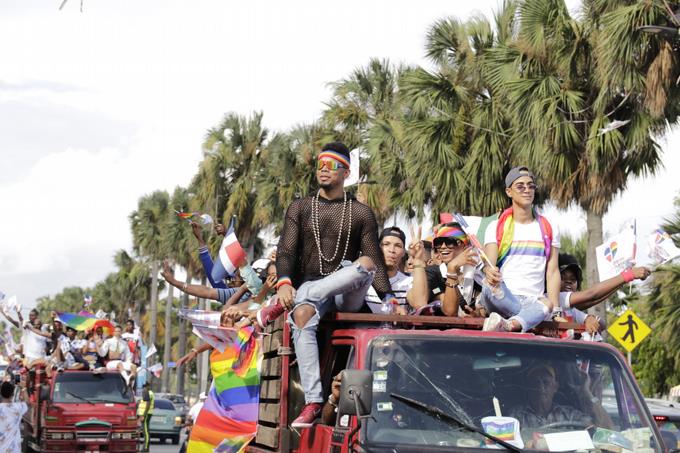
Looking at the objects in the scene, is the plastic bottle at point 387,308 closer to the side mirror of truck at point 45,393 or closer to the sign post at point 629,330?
the sign post at point 629,330

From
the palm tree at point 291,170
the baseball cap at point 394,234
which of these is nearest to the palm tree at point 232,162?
the palm tree at point 291,170

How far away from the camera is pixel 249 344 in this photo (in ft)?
26.8

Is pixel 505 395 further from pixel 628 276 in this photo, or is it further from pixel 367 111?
pixel 367 111

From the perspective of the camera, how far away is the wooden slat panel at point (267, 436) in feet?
21.9

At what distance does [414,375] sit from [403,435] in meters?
0.36

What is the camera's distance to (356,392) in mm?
5285

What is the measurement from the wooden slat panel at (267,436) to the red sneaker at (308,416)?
55 centimetres

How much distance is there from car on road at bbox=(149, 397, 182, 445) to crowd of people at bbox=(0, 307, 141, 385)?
988cm

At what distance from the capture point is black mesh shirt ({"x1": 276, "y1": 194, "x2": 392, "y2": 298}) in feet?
23.0

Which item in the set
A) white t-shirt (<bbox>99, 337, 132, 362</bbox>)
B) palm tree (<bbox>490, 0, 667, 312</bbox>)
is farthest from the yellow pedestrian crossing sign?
white t-shirt (<bbox>99, 337, 132, 362</bbox>)

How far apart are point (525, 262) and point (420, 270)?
2.16 feet

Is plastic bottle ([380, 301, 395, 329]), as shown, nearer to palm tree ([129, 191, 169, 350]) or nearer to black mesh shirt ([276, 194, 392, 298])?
black mesh shirt ([276, 194, 392, 298])

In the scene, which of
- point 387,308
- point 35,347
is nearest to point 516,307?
point 387,308

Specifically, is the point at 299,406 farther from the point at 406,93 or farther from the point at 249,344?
the point at 406,93
